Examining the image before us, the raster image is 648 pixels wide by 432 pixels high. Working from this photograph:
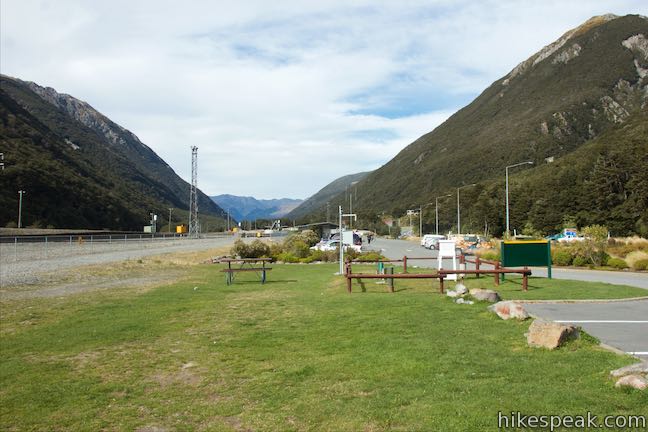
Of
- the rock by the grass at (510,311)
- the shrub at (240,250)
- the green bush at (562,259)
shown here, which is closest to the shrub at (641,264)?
the green bush at (562,259)

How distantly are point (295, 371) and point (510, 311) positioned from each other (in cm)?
461

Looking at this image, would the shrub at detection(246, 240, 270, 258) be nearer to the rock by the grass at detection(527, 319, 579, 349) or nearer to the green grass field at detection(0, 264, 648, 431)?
the green grass field at detection(0, 264, 648, 431)

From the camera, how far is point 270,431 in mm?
5523

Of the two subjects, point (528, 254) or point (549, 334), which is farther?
point (528, 254)

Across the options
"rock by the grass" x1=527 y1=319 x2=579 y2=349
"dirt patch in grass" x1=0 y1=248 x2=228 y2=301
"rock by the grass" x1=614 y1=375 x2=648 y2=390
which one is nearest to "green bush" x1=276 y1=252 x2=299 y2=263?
"dirt patch in grass" x1=0 y1=248 x2=228 y2=301

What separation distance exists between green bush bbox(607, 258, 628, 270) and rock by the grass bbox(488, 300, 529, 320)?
64.9 feet

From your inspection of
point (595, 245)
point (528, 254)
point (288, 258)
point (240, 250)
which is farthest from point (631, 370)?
point (240, 250)

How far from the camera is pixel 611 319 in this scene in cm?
1098

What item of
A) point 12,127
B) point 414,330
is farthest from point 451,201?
point 414,330

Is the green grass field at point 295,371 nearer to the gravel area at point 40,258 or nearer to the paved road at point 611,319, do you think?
the paved road at point 611,319

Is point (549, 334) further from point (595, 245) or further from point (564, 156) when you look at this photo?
point (564, 156)

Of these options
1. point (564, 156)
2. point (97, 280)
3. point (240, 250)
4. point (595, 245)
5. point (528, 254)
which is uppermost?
point (564, 156)

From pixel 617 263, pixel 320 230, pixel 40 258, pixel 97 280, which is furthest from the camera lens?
pixel 320 230

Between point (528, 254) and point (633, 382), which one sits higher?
point (528, 254)
